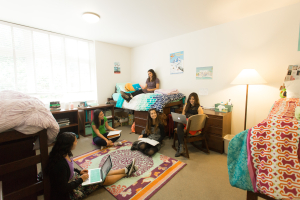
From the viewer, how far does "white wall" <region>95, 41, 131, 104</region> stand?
164 inches

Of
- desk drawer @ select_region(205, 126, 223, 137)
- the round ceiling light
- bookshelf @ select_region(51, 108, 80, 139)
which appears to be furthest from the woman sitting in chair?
bookshelf @ select_region(51, 108, 80, 139)


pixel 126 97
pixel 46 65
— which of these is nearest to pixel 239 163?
pixel 126 97

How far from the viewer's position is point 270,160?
850 mm

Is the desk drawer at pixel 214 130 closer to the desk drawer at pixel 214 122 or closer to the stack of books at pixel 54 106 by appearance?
the desk drawer at pixel 214 122

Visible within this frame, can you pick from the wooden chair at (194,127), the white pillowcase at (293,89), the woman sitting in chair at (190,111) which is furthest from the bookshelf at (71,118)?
the white pillowcase at (293,89)

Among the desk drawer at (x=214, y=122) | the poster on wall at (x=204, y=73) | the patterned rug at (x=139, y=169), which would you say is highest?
the poster on wall at (x=204, y=73)

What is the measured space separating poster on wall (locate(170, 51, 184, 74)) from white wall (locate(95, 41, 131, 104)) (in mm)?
1761

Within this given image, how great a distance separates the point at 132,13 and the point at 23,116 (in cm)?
225

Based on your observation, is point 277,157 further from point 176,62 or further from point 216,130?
point 176,62

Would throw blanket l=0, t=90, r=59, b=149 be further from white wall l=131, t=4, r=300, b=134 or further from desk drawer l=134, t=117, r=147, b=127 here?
white wall l=131, t=4, r=300, b=134

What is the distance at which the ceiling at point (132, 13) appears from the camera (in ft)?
7.15

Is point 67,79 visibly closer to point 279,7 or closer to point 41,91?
point 41,91

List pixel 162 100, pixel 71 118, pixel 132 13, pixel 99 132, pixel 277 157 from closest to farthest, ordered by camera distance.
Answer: pixel 277 157 < pixel 132 13 < pixel 99 132 < pixel 162 100 < pixel 71 118

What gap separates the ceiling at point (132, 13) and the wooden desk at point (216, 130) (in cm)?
180
